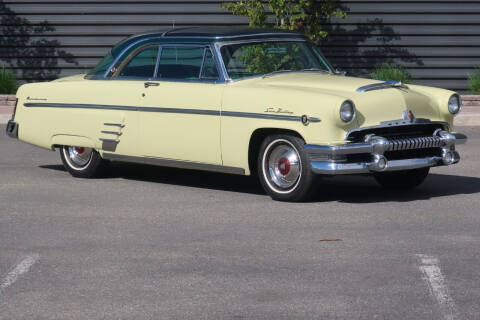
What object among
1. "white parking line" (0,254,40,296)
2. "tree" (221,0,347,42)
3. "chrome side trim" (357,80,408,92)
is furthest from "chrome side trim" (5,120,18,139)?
"tree" (221,0,347,42)

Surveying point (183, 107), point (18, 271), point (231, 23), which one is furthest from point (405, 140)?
point (231, 23)

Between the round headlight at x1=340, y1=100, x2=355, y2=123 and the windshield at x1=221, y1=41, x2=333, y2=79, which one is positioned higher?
the windshield at x1=221, y1=41, x2=333, y2=79

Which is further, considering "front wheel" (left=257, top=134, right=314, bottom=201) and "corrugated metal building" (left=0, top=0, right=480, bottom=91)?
"corrugated metal building" (left=0, top=0, right=480, bottom=91)

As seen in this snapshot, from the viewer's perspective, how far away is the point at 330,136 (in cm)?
909

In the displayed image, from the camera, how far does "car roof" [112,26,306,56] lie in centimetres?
1023

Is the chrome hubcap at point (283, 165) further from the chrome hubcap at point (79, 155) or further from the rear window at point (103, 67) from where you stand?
the chrome hubcap at point (79, 155)

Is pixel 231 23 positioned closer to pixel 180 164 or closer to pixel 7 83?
pixel 7 83

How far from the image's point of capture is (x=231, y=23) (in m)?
19.7

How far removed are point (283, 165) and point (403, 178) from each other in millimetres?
1454

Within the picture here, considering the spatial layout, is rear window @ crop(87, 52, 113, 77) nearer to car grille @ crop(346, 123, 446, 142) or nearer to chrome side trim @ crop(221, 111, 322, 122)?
chrome side trim @ crop(221, 111, 322, 122)

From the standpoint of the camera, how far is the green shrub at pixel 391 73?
62.0 feet

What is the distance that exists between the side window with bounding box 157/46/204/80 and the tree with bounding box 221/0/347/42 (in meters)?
8.30

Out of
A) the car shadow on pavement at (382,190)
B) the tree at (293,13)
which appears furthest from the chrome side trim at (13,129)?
the tree at (293,13)

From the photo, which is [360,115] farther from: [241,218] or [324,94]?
[241,218]
